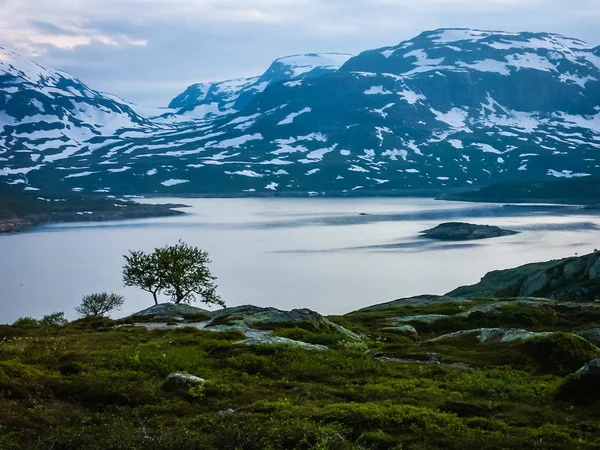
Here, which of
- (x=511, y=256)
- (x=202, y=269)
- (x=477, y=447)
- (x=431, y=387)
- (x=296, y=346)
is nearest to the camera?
(x=477, y=447)

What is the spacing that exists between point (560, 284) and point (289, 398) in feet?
256

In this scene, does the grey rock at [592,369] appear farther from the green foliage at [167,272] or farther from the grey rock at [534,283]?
the grey rock at [534,283]

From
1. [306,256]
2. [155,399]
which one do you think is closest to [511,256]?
[306,256]

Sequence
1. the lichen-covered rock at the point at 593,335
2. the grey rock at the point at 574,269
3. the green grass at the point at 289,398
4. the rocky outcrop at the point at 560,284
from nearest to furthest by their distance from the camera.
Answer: the green grass at the point at 289,398
the lichen-covered rock at the point at 593,335
the rocky outcrop at the point at 560,284
the grey rock at the point at 574,269

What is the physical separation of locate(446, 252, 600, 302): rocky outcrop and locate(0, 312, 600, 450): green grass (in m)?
56.6

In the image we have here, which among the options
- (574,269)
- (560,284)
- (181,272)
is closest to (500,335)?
(181,272)

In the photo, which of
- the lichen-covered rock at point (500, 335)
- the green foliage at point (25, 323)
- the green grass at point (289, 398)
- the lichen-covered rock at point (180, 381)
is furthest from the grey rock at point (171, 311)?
the lichen-covered rock at point (180, 381)

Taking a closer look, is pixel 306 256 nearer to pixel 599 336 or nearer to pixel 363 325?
pixel 363 325

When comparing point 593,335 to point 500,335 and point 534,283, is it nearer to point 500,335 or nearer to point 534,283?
point 500,335

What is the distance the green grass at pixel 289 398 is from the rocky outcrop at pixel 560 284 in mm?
56607

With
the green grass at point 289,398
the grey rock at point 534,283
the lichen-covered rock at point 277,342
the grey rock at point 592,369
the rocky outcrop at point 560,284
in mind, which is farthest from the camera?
the grey rock at point 534,283

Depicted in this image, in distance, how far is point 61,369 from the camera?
2248 centimetres

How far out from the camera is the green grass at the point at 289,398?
15.6 metres

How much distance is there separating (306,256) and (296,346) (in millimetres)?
140139
